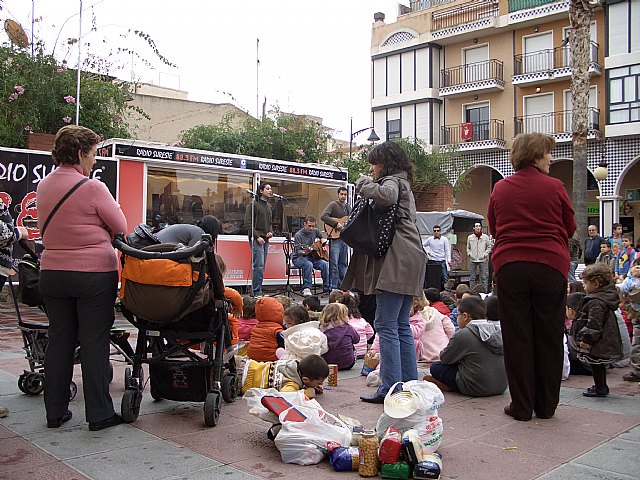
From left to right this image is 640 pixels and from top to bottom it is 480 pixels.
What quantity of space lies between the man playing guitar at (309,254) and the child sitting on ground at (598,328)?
8344mm

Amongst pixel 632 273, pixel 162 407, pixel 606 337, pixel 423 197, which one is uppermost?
pixel 423 197

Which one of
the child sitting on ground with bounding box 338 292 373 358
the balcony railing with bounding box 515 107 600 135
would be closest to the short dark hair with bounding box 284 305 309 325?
the child sitting on ground with bounding box 338 292 373 358

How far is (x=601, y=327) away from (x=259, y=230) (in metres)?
8.30

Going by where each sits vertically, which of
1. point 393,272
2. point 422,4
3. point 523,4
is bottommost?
point 393,272

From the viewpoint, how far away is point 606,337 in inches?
211

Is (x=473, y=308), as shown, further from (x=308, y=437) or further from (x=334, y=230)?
(x=334, y=230)

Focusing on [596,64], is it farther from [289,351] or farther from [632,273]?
[289,351]

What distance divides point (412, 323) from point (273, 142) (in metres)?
17.5

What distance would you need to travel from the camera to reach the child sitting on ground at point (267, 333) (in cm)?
623

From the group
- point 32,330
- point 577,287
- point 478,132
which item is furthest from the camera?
point 478,132

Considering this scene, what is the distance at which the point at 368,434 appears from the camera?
11.7 feet

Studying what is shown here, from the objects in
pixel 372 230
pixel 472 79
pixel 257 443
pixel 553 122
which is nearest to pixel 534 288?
pixel 372 230

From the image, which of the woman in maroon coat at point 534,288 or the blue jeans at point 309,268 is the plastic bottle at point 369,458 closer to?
the woman in maroon coat at point 534,288

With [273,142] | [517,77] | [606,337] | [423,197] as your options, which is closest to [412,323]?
[606,337]
